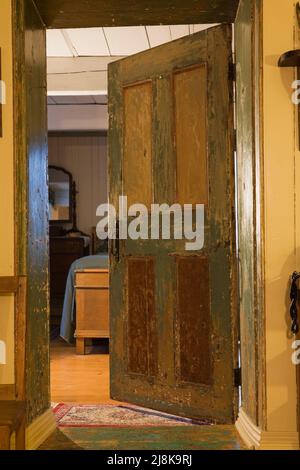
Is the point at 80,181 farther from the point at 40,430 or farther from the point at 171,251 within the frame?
the point at 40,430

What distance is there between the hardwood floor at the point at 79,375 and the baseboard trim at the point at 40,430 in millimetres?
667

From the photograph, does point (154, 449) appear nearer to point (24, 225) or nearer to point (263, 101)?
point (24, 225)

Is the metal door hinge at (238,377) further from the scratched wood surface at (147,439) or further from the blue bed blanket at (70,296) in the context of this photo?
the blue bed blanket at (70,296)

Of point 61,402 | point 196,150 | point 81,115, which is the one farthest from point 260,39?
point 81,115

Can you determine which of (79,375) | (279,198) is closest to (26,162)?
(279,198)

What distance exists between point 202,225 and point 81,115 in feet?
14.4

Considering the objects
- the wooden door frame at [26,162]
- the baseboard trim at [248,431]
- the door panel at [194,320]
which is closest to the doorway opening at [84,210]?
the door panel at [194,320]

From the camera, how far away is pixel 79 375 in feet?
13.6

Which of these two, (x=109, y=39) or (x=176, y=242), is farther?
(x=109, y=39)

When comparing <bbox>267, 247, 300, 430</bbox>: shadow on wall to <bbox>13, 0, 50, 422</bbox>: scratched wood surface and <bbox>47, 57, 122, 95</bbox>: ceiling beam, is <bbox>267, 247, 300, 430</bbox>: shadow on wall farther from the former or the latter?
<bbox>47, 57, 122, 95</bbox>: ceiling beam

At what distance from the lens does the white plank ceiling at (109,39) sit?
4297mm

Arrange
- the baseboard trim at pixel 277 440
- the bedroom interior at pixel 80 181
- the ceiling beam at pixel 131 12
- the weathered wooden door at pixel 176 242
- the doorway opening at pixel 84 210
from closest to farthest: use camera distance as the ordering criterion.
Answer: the baseboard trim at pixel 277 440, the ceiling beam at pixel 131 12, the weathered wooden door at pixel 176 242, the doorway opening at pixel 84 210, the bedroom interior at pixel 80 181

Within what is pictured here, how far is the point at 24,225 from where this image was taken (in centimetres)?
251

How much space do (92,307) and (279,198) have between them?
287 centimetres
